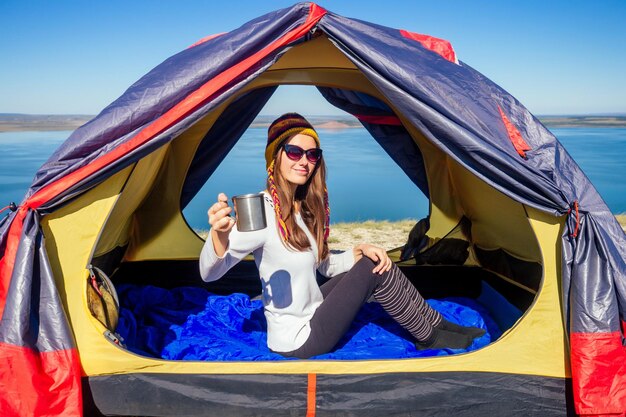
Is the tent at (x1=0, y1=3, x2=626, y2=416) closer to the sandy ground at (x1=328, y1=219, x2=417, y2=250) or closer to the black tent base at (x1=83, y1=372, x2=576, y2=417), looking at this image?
the black tent base at (x1=83, y1=372, x2=576, y2=417)

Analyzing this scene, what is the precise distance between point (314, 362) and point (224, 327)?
985 millimetres

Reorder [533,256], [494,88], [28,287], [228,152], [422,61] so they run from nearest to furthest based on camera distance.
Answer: [28,287], [422,61], [494,88], [533,256], [228,152]

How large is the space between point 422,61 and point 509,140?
0.48m

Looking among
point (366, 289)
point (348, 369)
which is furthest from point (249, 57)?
point (348, 369)

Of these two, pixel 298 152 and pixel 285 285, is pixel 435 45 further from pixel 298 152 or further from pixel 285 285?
pixel 285 285

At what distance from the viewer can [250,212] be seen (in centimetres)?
176

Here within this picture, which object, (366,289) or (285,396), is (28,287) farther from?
(366,289)

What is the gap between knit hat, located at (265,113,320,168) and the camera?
2311mm

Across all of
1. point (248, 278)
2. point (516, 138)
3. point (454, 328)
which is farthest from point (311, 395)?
point (248, 278)

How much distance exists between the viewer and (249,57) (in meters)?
2.12

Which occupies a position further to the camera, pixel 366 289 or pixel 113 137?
pixel 366 289

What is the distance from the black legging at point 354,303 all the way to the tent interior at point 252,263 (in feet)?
0.59

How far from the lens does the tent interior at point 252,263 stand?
2.15 meters

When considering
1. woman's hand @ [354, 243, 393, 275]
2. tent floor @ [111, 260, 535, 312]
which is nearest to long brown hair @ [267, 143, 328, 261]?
woman's hand @ [354, 243, 393, 275]
